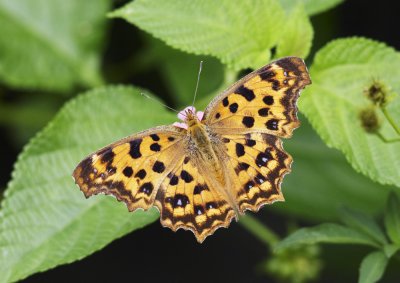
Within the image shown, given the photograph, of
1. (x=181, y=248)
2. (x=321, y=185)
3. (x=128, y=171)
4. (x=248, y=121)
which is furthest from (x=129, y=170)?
(x=181, y=248)

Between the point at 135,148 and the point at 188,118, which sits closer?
the point at 135,148

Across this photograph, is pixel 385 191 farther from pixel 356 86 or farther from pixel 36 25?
pixel 36 25

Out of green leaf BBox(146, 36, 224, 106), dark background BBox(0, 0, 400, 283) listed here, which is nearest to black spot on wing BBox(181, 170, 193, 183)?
green leaf BBox(146, 36, 224, 106)

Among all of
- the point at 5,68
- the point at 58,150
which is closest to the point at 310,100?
the point at 58,150

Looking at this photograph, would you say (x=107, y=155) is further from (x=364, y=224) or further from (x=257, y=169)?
(x=364, y=224)

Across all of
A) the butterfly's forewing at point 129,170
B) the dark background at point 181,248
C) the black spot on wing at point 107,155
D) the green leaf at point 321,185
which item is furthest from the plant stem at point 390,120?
the dark background at point 181,248

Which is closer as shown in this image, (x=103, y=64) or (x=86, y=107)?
(x=86, y=107)
